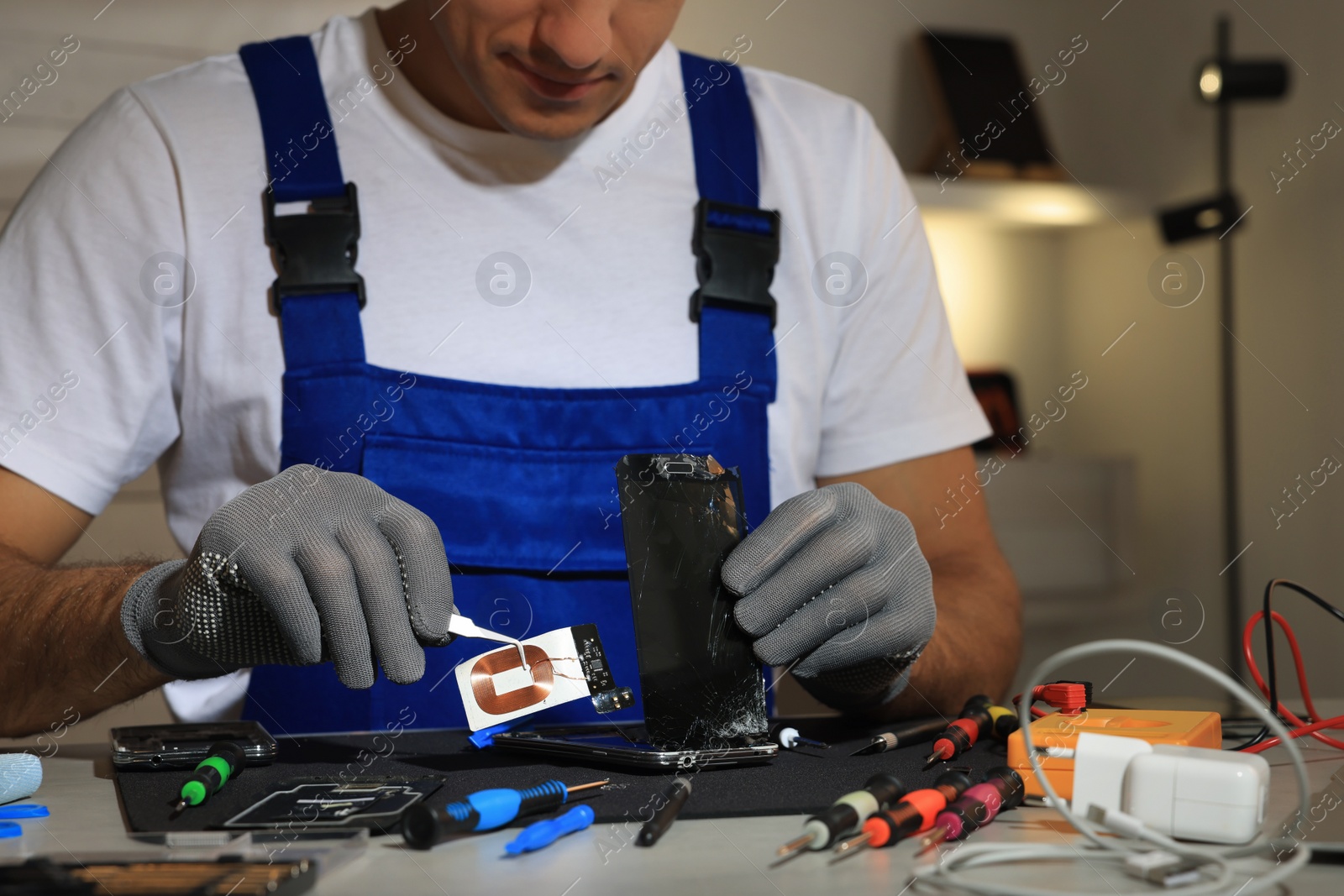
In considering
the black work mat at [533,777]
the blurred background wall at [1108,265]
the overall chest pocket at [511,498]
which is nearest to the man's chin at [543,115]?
the overall chest pocket at [511,498]

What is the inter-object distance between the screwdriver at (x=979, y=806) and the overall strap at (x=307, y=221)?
2.24 feet

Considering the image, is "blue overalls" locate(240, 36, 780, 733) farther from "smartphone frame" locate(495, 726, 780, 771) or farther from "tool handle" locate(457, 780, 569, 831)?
"tool handle" locate(457, 780, 569, 831)

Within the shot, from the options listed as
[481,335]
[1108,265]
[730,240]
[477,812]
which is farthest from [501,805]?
[1108,265]

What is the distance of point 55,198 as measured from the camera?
43.7 inches

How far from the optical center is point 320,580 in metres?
0.72

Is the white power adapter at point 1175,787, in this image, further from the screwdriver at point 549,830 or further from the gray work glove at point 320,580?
the gray work glove at point 320,580

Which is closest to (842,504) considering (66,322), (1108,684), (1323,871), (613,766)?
(613,766)

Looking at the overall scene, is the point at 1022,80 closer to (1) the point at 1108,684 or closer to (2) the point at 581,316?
(1) the point at 1108,684

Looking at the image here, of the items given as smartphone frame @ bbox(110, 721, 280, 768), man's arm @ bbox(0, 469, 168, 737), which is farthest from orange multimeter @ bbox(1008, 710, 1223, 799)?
man's arm @ bbox(0, 469, 168, 737)

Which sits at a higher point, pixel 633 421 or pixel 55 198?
pixel 55 198

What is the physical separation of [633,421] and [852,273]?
1.18 feet

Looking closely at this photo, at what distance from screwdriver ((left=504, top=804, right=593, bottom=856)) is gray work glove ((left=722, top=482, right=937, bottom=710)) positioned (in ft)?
0.68

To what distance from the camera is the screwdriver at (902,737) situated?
776mm

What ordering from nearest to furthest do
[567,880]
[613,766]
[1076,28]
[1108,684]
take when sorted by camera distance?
1. [567,880]
2. [613,766]
3. [1108,684]
4. [1076,28]
